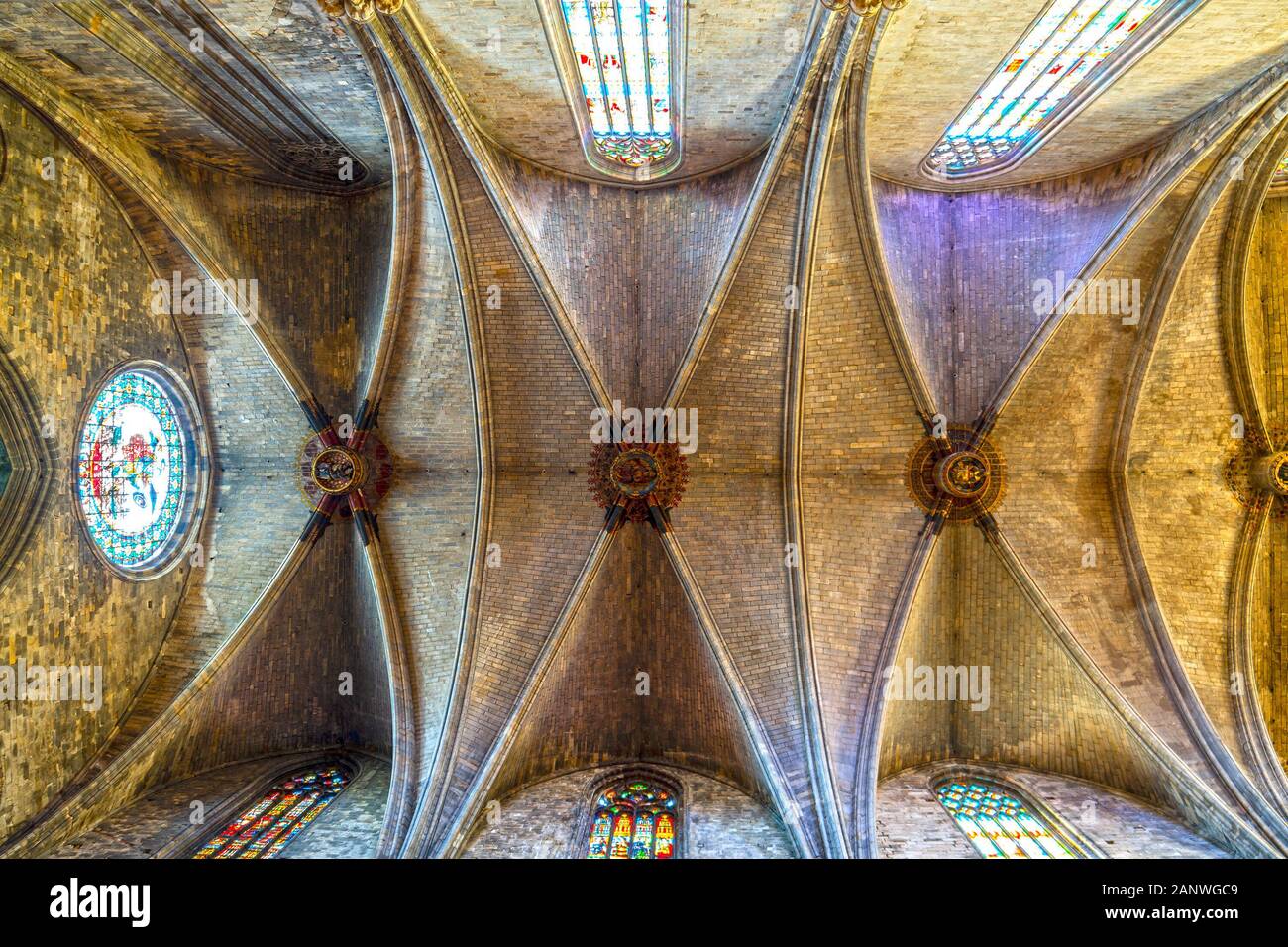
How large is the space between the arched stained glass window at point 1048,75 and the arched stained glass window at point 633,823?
37.9 feet

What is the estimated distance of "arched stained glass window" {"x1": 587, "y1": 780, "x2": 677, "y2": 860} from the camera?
10070mm

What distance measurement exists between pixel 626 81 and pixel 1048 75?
19.2 ft

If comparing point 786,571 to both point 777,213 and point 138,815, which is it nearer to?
point 777,213

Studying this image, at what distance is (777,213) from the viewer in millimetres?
10023

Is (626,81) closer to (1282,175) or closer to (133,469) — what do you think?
(133,469)

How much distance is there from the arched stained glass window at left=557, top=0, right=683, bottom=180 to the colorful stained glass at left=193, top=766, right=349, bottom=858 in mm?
11663

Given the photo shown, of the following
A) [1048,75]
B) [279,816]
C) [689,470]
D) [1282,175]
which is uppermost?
[1048,75]

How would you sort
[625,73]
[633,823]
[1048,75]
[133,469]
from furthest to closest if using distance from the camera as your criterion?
1. [133,469]
2. [633,823]
3. [625,73]
4. [1048,75]

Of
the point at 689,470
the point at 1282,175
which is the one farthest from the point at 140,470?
the point at 1282,175

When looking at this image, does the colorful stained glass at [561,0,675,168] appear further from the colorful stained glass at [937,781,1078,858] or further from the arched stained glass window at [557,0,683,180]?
the colorful stained glass at [937,781,1078,858]

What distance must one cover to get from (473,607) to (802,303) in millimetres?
7442

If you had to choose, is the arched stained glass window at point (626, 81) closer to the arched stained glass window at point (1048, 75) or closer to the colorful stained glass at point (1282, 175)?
the arched stained glass window at point (1048, 75)

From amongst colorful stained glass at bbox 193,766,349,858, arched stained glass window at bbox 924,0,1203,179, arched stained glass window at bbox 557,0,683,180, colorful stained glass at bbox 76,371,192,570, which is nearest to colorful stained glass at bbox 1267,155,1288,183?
arched stained glass window at bbox 924,0,1203,179

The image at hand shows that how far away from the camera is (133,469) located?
1084cm
